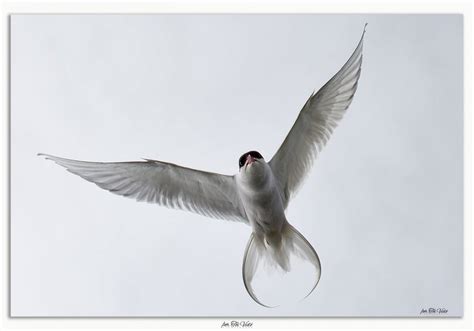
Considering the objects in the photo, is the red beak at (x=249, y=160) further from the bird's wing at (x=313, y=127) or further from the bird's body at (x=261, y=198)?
the bird's wing at (x=313, y=127)

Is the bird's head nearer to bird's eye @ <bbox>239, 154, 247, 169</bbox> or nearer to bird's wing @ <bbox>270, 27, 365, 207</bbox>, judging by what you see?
bird's eye @ <bbox>239, 154, 247, 169</bbox>

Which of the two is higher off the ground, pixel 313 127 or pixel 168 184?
pixel 313 127

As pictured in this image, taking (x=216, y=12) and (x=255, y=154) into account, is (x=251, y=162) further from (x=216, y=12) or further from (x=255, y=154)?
(x=216, y=12)
